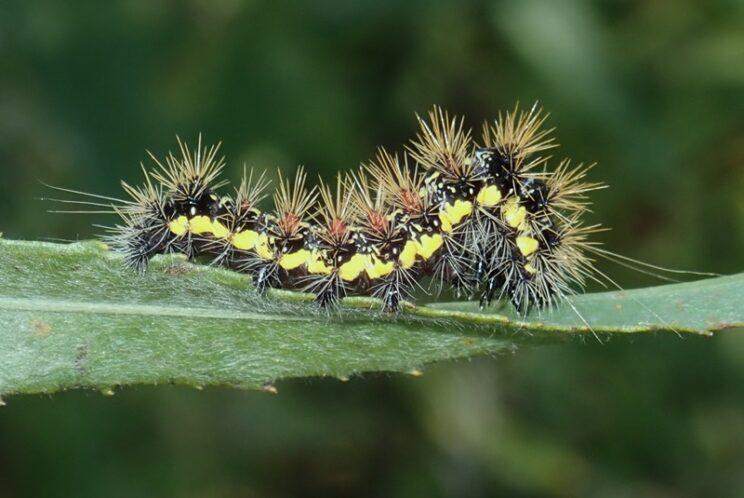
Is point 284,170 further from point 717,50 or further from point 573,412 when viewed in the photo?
Answer: point 717,50

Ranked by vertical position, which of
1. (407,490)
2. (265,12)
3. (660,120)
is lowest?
(407,490)

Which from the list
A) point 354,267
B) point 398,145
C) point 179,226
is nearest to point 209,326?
point 179,226

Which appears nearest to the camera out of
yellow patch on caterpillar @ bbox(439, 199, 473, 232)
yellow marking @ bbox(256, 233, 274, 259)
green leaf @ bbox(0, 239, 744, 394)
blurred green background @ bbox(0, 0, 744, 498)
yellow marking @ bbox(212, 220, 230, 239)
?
green leaf @ bbox(0, 239, 744, 394)

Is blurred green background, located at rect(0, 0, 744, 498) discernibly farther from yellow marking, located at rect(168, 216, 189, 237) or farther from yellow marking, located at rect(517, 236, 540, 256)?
yellow marking, located at rect(517, 236, 540, 256)

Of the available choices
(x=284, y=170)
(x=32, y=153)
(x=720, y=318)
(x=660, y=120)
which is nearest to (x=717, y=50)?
(x=660, y=120)

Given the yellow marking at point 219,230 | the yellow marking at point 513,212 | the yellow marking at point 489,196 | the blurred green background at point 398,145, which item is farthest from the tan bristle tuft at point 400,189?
the blurred green background at point 398,145

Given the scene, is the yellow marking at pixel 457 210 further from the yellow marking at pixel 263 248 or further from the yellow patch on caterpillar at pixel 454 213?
the yellow marking at pixel 263 248

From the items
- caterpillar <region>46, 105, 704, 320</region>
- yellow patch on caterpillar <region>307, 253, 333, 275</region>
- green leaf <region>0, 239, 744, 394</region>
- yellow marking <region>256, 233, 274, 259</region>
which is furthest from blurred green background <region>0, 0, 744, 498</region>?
green leaf <region>0, 239, 744, 394</region>

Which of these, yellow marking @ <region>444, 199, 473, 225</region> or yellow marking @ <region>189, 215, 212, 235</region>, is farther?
yellow marking @ <region>444, 199, 473, 225</region>
